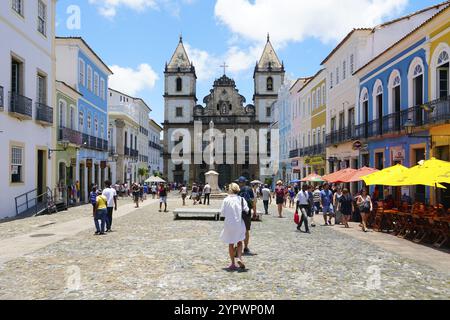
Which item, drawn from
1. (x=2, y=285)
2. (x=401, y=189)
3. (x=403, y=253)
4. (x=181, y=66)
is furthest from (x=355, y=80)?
(x=181, y=66)

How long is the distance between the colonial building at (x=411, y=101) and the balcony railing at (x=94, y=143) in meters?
16.4

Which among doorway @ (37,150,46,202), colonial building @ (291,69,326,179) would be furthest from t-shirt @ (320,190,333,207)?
colonial building @ (291,69,326,179)

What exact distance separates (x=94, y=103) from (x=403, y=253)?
26226mm

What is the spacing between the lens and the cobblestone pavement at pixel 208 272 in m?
6.79

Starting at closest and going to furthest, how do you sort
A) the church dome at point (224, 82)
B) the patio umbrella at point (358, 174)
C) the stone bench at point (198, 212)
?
the patio umbrella at point (358, 174), the stone bench at point (198, 212), the church dome at point (224, 82)

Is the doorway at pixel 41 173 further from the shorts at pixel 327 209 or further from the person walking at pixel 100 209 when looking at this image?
the shorts at pixel 327 209

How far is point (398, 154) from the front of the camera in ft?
63.6

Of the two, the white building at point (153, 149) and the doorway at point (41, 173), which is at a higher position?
the white building at point (153, 149)

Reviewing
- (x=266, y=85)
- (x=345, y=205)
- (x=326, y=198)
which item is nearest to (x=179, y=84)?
(x=266, y=85)

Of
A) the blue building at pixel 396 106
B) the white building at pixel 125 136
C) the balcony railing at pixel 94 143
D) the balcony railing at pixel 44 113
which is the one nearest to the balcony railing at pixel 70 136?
the balcony railing at pixel 94 143

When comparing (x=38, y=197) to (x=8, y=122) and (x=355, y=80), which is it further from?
(x=355, y=80)

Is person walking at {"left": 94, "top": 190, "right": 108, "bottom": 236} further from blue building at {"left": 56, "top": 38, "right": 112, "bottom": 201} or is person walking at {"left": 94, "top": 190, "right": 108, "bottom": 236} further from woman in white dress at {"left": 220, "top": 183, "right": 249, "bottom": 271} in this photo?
blue building at {"left": 56, "top": 38, "right": 112, "bottom": 201}

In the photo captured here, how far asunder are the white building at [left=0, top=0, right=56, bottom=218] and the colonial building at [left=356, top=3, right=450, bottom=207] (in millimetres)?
14460

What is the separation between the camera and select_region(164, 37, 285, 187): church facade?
227 ft
